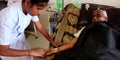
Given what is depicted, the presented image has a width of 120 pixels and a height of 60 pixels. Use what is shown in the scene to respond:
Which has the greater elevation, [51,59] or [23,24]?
[23,24]

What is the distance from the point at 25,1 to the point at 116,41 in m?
0.87

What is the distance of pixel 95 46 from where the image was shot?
5.73 ft

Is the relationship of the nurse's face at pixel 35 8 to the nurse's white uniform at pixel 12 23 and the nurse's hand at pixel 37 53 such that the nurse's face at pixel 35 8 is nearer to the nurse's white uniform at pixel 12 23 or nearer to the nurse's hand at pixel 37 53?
the nurse's white uniform at pixel 12 23

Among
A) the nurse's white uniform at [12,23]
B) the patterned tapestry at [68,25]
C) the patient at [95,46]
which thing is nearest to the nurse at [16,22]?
the nurse's white uniform at [12,23]

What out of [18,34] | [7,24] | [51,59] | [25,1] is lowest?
[51,59]

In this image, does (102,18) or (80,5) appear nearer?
(102,18)

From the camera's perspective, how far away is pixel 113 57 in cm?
166

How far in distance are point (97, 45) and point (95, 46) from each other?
0.8 inches

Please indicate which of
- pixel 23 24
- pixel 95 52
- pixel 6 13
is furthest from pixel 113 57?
pixel 6 13

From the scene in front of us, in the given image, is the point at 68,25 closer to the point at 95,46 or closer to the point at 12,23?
the point at 95,46

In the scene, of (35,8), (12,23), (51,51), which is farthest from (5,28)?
(51,51)

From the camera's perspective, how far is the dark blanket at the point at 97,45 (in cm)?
168

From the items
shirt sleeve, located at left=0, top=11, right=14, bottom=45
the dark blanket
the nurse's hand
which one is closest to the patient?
the dark blanket

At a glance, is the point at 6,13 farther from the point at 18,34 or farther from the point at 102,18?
the point at 102,18
